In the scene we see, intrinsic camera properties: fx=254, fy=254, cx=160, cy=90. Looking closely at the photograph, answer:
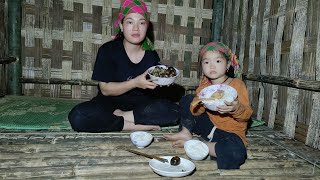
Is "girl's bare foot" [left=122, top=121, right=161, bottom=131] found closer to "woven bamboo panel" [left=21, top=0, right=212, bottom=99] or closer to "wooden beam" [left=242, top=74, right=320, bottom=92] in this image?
"wooden beam" [left=242, top=74, right=320, bottom=92]

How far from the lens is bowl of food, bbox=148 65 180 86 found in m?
2.22

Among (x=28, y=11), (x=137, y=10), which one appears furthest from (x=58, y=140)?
(x=28, y=11)

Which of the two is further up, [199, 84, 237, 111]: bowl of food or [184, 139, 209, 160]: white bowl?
[199, 84, 237, 111]: bowl of food

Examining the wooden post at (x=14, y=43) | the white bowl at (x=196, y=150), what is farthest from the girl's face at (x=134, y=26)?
the wooden post at (x=14, y=43)

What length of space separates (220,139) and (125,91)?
1.12m

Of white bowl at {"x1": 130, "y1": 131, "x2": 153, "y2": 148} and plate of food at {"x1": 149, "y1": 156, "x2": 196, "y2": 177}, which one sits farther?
white bowl at {"x1": 130, "y1": 131, "x2": 153, "y2": 148}

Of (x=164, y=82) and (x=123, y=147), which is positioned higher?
(x=164, y=82)

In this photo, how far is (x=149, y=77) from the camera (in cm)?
246

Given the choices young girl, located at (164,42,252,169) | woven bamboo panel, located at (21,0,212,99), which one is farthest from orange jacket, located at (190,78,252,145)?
woven bamboo panel, located at (21,0,212,99)

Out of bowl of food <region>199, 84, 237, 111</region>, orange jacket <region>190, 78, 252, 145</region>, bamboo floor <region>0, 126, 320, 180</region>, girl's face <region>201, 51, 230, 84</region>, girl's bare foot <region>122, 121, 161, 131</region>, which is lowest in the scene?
bamboo floor <region>0, 126, 320, 180</region>

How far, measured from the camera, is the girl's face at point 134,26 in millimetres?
2760

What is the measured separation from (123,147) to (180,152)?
1.61 feet

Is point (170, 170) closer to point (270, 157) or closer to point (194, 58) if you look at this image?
point (270, 157)

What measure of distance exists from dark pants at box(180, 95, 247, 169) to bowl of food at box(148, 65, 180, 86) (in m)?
0.37
